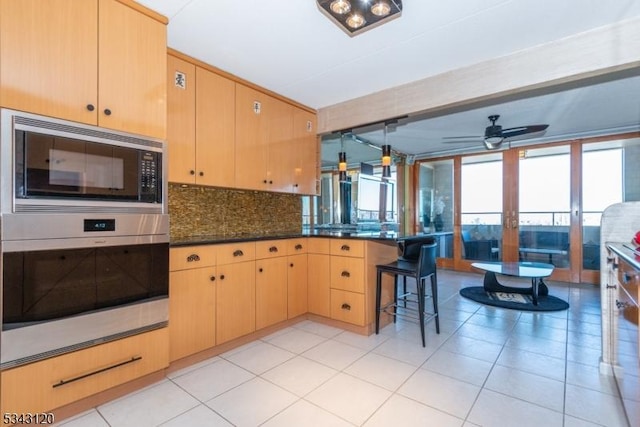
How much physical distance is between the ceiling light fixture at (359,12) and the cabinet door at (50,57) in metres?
1.38

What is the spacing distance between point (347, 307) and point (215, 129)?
2092 millimetres

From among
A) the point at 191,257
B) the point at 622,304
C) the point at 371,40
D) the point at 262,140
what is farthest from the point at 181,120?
the point at 622,304

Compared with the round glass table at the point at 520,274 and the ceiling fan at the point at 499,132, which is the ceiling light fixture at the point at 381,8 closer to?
the ceiling fan at the point at 499,132

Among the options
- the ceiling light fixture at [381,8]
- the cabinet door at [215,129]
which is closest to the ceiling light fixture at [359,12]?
the ceiling light fixture at [381,8]

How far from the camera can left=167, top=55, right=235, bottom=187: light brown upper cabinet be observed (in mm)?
2385

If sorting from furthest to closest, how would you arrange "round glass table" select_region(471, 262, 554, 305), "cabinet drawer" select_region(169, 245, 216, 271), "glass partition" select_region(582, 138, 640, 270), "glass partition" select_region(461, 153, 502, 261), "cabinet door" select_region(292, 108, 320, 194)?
1. "glass partition" select_region(461, 153, 502, 261)
2. "glass partition" select_region(582, 138, 640, 270)
3. "round glass table" select_region(471, 262, 554, 305)
4. "cabinet door" select_region(292, 108, 320, 194)
5. "cabinet drawer" select_region(169, 245, 216, 271)

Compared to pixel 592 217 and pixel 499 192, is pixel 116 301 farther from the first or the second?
pixel 592 217

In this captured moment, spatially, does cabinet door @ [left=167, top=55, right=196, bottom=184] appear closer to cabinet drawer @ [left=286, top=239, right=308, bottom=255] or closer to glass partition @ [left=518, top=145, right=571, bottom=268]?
cabinet drawer @ [left=286, top=239, right=308, bottom=255]

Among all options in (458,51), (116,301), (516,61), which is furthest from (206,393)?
(516,61)

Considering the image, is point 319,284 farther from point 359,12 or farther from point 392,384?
point 359,12

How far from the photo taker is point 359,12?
74.8 inches

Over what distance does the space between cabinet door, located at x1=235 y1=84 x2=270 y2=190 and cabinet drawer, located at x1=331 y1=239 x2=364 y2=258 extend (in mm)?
959

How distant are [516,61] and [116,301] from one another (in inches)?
136

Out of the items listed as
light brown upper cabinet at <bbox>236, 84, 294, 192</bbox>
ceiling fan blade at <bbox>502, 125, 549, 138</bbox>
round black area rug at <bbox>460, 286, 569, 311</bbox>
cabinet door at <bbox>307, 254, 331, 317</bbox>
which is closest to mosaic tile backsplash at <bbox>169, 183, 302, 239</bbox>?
light brown upper cabinet at <bbox>236, 84, 294, 192</bbox>
